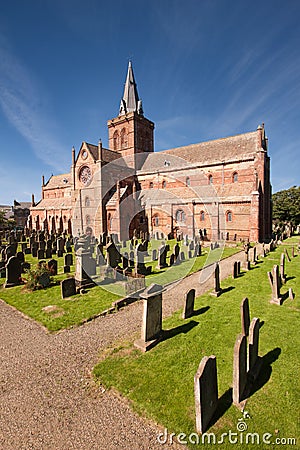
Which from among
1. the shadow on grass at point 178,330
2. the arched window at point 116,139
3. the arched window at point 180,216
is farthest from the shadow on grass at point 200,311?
the arched window at point 116,139

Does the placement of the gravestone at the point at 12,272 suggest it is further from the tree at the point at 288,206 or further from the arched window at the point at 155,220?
the tree at the point at 288,206

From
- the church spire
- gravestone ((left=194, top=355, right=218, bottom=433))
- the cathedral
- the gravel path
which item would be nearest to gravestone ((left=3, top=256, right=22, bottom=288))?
the gravel path

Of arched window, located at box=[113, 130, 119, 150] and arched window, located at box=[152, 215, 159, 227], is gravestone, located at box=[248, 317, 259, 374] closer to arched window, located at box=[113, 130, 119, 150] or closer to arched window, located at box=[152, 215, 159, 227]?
arched window, located at box=[152, 215, 159, 227]

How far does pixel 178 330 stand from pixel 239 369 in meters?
2.92

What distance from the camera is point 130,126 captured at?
35.5 meters

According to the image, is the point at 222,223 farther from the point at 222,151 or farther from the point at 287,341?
the point at 287,341

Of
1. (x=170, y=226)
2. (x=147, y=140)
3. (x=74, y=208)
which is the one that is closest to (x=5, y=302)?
(x=170, y=226)

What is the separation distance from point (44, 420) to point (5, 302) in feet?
22.2

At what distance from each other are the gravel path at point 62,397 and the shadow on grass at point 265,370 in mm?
1926

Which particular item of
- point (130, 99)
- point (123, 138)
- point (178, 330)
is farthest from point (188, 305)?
point (130, 99)

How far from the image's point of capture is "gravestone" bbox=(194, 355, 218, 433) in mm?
3541

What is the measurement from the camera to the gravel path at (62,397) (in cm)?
360

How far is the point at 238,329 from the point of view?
6566mm

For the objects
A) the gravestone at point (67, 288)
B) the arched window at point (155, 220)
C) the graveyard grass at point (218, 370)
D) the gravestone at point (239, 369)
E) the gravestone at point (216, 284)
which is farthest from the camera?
the arched window at point (155, 220)
